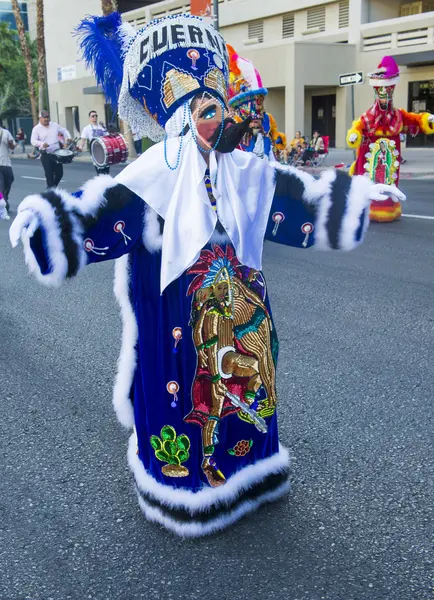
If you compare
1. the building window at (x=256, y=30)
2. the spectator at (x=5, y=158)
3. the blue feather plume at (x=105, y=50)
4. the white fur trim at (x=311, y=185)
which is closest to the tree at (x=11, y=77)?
the building window at (x=256, y=30)

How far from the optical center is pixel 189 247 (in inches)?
86.3

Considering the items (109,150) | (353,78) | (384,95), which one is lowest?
(109,150)

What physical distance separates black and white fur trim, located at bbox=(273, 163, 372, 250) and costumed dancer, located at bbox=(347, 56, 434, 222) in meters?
6.61

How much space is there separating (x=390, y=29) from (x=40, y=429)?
2378 centimetres

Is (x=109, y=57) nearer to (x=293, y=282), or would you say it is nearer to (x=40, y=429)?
(x=40, y=429)

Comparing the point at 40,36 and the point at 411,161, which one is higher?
the point at 40,36

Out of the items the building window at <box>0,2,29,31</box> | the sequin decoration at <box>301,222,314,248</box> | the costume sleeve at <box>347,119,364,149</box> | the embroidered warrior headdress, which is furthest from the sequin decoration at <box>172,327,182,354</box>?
the building window at <box>0,2,29,31</box>

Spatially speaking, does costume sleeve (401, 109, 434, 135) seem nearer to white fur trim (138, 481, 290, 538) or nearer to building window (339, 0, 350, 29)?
white fur trim (138, 481, 290, 538)

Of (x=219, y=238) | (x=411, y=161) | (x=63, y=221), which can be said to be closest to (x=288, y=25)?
(x=411, y=161)

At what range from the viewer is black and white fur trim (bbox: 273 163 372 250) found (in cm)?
242

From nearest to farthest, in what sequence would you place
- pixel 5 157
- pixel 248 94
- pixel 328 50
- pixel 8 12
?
pixel 248 94
pixel 5 157
pixel 328 50
pixel 8 12

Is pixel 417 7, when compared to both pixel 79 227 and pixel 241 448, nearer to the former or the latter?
pixel 241 448

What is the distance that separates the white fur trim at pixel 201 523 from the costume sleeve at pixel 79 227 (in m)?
0.94

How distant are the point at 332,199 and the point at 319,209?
6 cm
